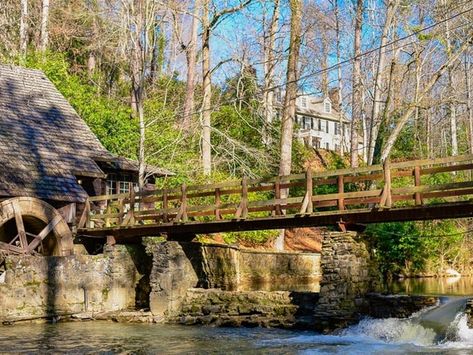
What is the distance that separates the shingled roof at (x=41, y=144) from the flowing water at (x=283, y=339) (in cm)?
535

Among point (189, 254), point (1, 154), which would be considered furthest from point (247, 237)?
point (1, 154)

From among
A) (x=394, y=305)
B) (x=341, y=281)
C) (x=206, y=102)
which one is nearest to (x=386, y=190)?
(x=341, y=281)

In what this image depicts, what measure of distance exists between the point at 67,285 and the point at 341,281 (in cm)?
727

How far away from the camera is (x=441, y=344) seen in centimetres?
1272

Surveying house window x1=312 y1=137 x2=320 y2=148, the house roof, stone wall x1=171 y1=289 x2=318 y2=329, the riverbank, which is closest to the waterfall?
the riverbank

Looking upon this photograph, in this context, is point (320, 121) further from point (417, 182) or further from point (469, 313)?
point (469, 313)

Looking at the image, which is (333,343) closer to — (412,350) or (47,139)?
(412,350)

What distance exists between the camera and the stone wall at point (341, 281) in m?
14.7

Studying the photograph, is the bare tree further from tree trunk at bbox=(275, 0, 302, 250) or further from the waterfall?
the waterfall

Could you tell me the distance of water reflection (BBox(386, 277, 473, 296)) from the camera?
21.0m

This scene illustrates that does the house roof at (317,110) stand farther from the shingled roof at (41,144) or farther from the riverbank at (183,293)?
the riverbank at (183,293)

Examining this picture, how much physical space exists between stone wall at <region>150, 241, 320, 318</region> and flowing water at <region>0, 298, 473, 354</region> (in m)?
2.23

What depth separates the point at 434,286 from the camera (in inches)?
924

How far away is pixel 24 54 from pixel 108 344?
17217mm
